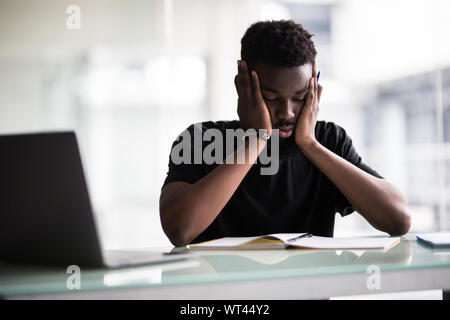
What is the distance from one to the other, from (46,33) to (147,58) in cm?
79

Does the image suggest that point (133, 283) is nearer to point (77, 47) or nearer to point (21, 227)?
point (21, 227)

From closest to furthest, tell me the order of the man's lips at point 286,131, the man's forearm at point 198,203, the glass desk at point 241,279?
the glass desk at point 241,279 < the man's forearm at point 198,203 < the man's lips at point 286,131

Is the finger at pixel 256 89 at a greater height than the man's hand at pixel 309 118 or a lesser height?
greater

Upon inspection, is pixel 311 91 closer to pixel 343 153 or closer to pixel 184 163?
pixel 343 153

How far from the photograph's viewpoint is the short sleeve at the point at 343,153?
1463 millimetres

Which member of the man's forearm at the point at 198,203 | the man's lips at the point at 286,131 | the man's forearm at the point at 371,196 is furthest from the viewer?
the man's lips at the point at 286,131

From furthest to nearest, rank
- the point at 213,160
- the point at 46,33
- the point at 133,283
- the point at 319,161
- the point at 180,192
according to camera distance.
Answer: the point at 46,33, the point at 213,160, the point at 319,161, the point at 180,192, the point at 133,283

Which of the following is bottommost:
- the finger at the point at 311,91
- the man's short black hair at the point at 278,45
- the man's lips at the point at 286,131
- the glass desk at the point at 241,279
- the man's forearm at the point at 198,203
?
the glass desk at the point at 241,279

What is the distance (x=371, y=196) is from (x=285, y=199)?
27cm

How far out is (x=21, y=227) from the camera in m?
0.75

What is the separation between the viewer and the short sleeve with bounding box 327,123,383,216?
1463 mm

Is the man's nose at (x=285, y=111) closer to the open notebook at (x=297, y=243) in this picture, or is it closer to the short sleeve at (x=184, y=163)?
the short sleeve at (x=184, y=163)

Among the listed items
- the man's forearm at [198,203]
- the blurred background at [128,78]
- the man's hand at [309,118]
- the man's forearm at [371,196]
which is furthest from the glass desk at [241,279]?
the blurred background at [128,78]
